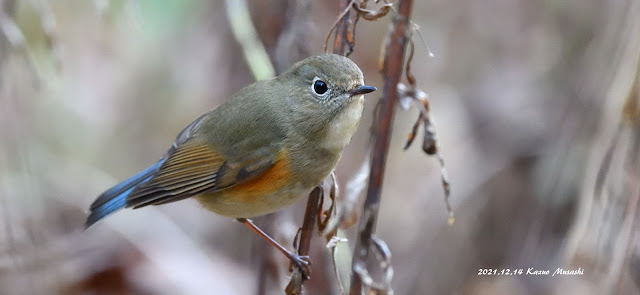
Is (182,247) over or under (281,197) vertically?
under

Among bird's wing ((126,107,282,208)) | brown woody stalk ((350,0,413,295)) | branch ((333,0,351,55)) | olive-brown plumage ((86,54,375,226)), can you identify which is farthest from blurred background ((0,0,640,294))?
brown woody stalk ((350,0,413,295))

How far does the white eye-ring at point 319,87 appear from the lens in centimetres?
282

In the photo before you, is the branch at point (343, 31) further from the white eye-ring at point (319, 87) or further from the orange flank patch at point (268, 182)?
the orange flank patch at point (268, 182)

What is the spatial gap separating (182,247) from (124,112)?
138 cm

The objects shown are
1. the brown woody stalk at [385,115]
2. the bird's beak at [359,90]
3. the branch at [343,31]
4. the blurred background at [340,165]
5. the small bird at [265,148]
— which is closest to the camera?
the brown woody stalk at [385,115]

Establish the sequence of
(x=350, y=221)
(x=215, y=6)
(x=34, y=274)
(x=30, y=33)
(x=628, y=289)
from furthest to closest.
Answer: (x=215, y=6)
(x=30, y=33)
(x=34, y=274)
(x=628, y=289)
(x=350, y=221)

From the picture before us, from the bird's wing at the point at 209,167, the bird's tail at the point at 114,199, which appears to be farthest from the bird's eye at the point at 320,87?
the bird's tail at the point at 114,199

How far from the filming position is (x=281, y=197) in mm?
2855

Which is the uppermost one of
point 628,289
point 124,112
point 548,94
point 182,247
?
point 124,112

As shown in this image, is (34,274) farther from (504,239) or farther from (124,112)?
(504,239)

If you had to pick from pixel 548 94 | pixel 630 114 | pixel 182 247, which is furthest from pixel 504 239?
pixel 182 247

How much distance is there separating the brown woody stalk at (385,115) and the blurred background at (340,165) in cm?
150

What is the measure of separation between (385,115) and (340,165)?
3.26 metres

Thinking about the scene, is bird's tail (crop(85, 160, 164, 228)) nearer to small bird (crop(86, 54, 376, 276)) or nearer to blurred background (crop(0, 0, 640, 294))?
small bird (crop(86, 54, 376, 276))
